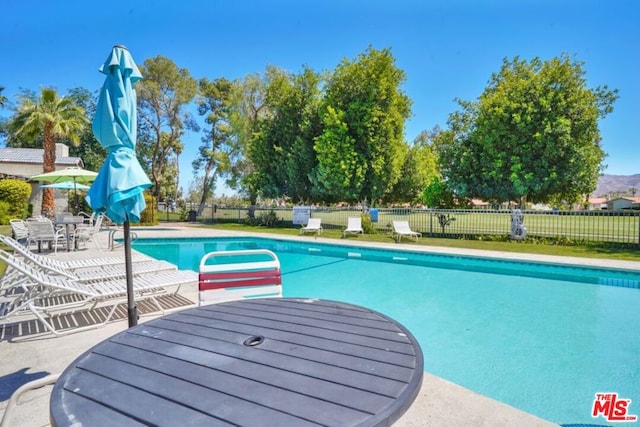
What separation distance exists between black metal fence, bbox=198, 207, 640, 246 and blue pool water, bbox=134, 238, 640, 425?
4.69m

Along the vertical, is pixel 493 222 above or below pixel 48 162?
below

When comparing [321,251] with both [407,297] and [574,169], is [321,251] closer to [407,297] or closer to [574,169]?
[407,297]

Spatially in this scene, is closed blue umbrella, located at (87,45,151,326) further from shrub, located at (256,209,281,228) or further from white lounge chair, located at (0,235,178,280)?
shrub, located at (256,209,281,228)

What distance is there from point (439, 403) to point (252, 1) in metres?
12.5

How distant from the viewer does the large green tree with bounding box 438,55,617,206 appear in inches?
551

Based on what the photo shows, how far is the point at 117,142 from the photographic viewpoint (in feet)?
9.75

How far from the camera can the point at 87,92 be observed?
1481 inches

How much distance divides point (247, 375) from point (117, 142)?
8.23 feet

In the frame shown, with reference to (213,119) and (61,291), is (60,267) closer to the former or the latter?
(61,291)

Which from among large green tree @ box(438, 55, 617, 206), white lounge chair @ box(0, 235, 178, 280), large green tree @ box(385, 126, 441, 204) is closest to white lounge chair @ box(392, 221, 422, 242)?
large green tree @ box(438, 55, 617, 206)

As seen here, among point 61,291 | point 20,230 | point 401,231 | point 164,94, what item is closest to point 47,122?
point 20,230

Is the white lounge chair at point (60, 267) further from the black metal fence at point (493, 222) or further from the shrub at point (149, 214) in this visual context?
the shrub at point (149, 214)

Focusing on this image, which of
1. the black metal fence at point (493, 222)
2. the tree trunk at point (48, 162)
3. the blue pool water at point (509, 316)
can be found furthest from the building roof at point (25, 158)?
the blue pool water at point (509, 316)
